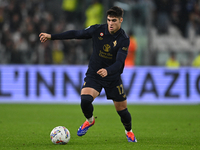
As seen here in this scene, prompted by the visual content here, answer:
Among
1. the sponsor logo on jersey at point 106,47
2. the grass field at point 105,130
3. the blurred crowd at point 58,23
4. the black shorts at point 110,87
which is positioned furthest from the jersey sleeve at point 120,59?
the blurred crowd at point 58,23

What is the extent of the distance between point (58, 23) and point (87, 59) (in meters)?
1.81

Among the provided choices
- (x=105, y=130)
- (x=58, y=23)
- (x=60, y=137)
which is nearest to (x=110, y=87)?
(x=60, y=137)

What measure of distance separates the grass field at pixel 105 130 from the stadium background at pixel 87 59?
149 cm

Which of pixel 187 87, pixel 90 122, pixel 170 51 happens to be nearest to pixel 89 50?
pixel 170 51

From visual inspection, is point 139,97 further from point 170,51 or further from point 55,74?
point 55,74

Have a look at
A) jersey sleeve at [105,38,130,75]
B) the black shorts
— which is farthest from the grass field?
jersey sleeve at [105,38,130,75]

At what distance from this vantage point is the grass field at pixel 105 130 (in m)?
5.19

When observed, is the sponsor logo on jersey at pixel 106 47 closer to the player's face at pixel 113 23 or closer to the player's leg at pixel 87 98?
the player's face at pixel 113 23

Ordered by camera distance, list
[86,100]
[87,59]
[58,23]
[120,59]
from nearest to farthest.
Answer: [120,59], [86,100], [87,59], [58,23]

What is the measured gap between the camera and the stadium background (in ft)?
40.8

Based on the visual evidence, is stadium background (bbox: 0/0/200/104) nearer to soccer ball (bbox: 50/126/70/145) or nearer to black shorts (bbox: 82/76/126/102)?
black shorts (bbox: 82/76/126/102)

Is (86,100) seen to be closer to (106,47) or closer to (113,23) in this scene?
(106,47)

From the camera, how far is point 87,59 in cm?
1255

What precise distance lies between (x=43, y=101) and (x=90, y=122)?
22.5 ft
